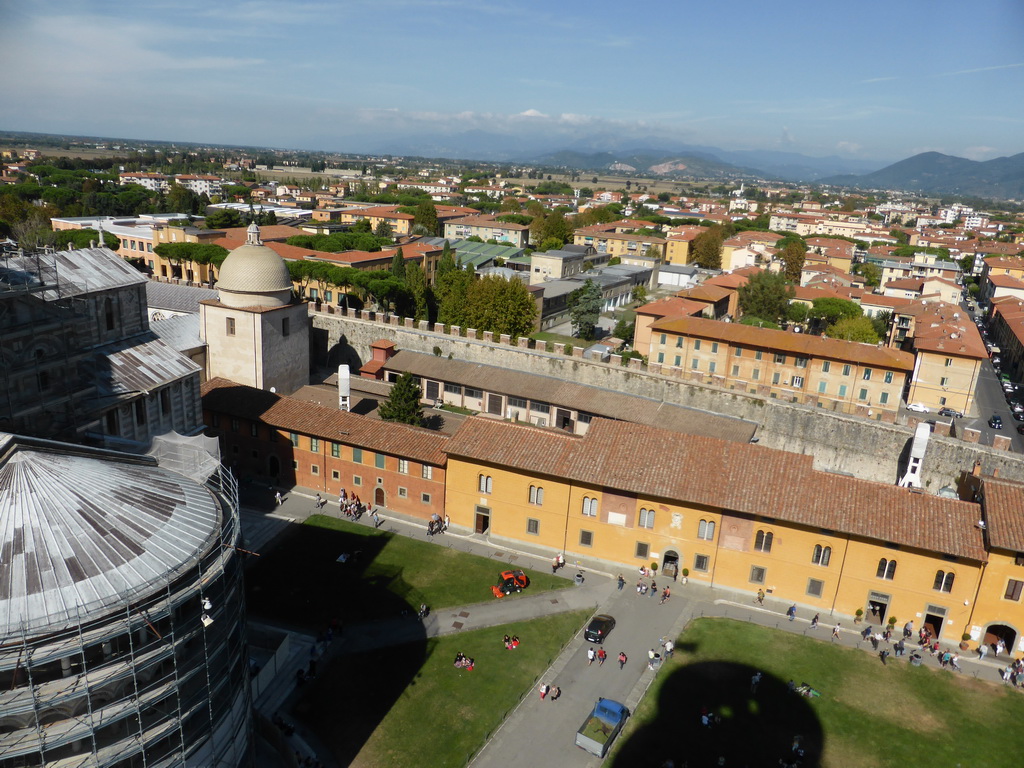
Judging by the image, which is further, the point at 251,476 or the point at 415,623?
the point at 251,476

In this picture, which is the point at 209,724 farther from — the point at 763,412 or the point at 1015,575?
the point at 763,412

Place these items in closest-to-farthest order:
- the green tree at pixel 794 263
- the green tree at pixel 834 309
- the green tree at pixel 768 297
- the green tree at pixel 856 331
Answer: the green tree at pixel 856 331 → the green tree at pixel 834 309 → the green tree at pixel 768 297 → the green tree at pixel 794 263

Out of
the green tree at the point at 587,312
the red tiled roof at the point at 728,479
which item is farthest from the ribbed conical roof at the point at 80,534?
the green tree at the point at 587,312

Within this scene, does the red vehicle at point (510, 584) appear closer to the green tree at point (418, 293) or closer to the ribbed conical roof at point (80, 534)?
the ribbed conical roof at point (80, 534)

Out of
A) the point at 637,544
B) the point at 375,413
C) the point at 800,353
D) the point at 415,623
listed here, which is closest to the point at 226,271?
the point at 375,413

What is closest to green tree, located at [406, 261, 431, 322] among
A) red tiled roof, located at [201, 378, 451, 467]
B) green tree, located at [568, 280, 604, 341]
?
green tree, located at [568, 280, 604, 341]

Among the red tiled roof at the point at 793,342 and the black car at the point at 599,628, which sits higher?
the red tiled roof at the point at 793,342
